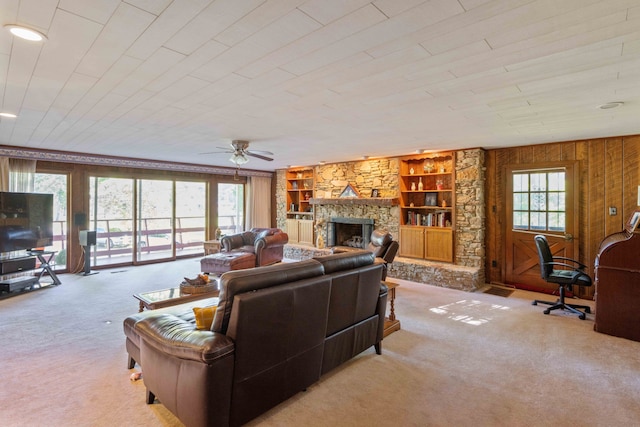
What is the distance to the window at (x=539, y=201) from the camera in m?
5.09

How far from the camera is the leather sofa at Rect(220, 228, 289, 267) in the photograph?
630cm

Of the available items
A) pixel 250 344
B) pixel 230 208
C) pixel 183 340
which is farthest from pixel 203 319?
pixel 230 208

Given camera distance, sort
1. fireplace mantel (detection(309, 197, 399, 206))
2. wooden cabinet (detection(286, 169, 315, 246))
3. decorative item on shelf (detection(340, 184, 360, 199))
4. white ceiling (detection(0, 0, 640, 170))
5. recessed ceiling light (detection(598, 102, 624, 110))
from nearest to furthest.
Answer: white ceiling (detection(0, 0, 640, 170)) < recessed ceiling light (detection(598, 102, 624, 110)) < fireplace mantel (detection(309, 197, 399, 206)) < decorative item on shelf (detection(340, 184, 360, 199)) < wooden cabinet (detection(286, 169, 315, 246))

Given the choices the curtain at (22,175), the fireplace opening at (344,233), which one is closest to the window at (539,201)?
the fireplace opening at (344,233)

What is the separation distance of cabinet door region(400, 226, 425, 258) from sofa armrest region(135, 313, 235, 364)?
4983 millimetres

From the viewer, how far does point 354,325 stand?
272cm

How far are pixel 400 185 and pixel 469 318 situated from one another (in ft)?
10.4

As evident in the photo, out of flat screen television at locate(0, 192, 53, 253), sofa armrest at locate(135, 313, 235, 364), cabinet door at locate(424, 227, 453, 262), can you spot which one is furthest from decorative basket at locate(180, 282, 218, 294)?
cabinet door at locate(424, 227, 453, 262)

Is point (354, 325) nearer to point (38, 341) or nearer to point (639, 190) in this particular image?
point (38, 341)

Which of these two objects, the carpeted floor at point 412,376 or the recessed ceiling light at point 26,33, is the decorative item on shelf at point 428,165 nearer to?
the carpeted floor at point 412,376

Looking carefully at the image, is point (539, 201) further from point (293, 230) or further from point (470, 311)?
point (293, 230)

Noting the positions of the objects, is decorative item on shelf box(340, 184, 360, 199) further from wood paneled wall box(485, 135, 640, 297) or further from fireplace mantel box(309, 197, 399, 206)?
wood paneled wall box(485, 135, 640, 297)

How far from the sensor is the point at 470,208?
224 inches

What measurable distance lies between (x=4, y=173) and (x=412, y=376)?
23.9 ft
